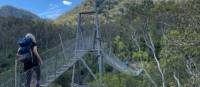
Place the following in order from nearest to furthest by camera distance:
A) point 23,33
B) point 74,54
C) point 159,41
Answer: point 74,54, point 159,41, point 23,33

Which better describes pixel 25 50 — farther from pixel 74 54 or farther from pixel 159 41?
pixel 159 41

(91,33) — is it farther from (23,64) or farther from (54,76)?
(23,64)

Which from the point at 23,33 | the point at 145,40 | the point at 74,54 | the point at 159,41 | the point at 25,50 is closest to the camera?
the point at 25,50

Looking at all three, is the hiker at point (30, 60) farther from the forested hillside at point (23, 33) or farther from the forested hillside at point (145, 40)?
the forested hillside at point (23, 33)

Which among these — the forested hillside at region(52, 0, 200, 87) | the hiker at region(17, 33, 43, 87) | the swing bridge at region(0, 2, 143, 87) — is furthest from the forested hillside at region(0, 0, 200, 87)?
the hiker at region(17, 33, 43, 87)

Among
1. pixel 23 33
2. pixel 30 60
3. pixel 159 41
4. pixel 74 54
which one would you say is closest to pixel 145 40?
pixel 159 41

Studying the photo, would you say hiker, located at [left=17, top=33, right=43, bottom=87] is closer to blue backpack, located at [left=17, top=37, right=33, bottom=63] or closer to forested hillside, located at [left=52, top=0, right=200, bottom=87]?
blue backpack, located at [left=17, top=37, right=33, bottom=63]

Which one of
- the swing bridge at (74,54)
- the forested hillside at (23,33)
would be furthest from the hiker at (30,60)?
the forested hillside at (23,33)
